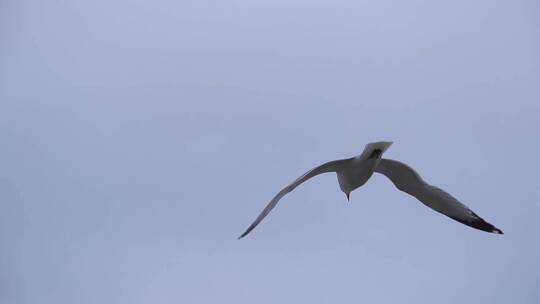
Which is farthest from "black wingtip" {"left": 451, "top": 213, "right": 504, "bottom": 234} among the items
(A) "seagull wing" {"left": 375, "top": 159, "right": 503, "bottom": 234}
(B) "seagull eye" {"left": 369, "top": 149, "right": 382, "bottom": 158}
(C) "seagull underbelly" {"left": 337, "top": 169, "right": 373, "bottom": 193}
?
(B) "seagull eye" {"left": 369, "top": 149, "right": 382, "bottom": 158}

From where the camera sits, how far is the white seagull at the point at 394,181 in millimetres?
4770

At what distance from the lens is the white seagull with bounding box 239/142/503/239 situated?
15.6ft

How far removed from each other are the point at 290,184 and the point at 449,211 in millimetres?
1840

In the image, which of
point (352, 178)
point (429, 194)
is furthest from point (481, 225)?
point (352, 178)

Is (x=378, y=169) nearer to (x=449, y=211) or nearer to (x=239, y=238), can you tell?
(x=449, y=211)

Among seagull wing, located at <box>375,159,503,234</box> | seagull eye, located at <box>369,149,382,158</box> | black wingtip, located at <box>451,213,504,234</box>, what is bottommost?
black wingtip, located at <box>451,213,504,234</box>

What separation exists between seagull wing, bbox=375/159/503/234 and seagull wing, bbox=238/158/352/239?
0.49 metres

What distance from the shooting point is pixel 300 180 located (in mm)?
4770

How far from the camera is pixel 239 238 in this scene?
4027 mm

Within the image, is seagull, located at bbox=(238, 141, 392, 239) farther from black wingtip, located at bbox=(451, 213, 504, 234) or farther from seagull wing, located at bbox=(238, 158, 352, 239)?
black wingtip, located at bbox=(451, 213, 504, 234)

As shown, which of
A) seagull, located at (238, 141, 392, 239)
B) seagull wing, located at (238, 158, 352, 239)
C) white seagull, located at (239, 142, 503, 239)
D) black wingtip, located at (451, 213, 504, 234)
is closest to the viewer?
seagull wing, located at (238, 158, 352, 239)

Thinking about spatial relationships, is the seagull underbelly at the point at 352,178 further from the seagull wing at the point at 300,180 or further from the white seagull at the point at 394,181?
the seagull wing at the point at 300,180

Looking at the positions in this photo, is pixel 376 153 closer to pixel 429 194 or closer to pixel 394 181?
pixel 394 181

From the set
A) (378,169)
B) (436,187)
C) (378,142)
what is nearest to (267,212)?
(378,142)
